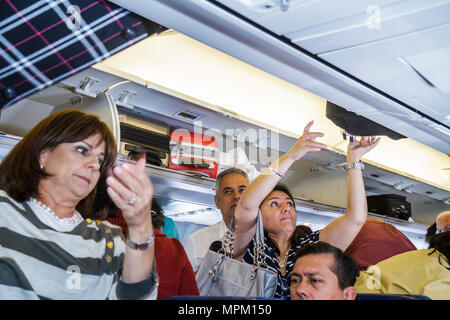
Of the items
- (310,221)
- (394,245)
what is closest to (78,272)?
(394,245)

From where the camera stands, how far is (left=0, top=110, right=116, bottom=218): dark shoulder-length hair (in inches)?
51.8

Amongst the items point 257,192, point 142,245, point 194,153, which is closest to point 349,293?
point 257,192

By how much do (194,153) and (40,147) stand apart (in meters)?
1.86

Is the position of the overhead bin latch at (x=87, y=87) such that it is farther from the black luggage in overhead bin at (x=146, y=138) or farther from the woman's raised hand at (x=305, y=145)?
the woman's raised hand at (x=305, y=145)

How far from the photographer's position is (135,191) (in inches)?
40.9

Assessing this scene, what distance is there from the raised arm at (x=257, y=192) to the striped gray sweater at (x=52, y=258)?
2.76ft

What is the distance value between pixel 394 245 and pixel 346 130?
794mm

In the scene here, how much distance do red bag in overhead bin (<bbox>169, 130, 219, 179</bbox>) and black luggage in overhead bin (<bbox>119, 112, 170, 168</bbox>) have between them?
0.22 ft

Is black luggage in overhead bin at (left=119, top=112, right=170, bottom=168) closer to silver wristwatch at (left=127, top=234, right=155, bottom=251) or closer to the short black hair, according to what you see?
the short black hair

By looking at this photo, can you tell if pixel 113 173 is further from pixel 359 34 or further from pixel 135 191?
pixel 359 34

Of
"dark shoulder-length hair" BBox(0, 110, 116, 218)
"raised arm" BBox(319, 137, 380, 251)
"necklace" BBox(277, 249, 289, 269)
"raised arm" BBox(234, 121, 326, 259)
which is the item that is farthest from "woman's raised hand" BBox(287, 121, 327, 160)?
"dark shoulder-length hair" BBox(0, 110, 116, 218)

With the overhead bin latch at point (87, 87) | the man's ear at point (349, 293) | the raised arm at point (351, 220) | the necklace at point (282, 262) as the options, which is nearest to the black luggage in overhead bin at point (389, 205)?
the raised arm at point (351, 220)

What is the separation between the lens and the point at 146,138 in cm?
293

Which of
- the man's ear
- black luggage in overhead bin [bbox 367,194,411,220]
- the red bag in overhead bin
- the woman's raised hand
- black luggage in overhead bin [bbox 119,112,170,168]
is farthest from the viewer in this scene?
black luggage in overhead bin [bbox 367,194,411,220]
